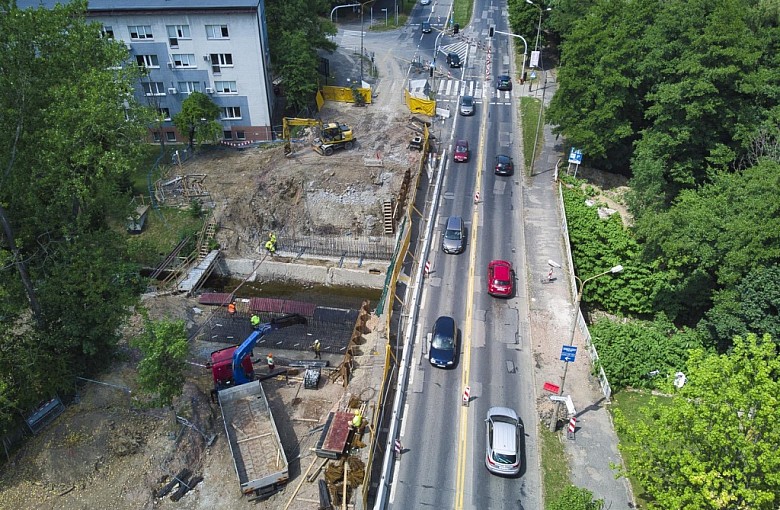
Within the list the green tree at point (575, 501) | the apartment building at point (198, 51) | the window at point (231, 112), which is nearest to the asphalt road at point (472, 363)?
the green tree at point (575, 501)

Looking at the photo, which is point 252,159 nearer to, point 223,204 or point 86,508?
point 223,204

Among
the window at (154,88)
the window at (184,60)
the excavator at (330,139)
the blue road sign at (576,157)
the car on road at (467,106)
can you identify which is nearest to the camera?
the blue road sign at (576,157)

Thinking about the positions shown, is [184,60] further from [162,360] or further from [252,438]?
[252,438]

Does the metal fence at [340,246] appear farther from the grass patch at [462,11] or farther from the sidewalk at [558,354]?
the grass patch at [462,11]

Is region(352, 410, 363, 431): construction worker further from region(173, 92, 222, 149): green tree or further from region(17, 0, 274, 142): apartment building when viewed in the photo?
region(17, 0, 274, 142): apartment building

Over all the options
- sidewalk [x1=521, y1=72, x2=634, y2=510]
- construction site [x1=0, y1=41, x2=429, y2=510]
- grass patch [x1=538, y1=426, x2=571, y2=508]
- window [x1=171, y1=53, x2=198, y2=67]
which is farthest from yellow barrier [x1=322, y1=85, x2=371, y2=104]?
grass patch [x1=538, y1=426, x2=571, y2=508]

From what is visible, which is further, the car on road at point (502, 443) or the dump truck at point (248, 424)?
the dump truck at point (248, 424)

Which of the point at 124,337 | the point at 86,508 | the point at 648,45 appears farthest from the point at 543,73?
the point at 86,508

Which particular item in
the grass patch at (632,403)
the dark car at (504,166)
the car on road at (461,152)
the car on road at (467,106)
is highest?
the car on road at (467,106)
